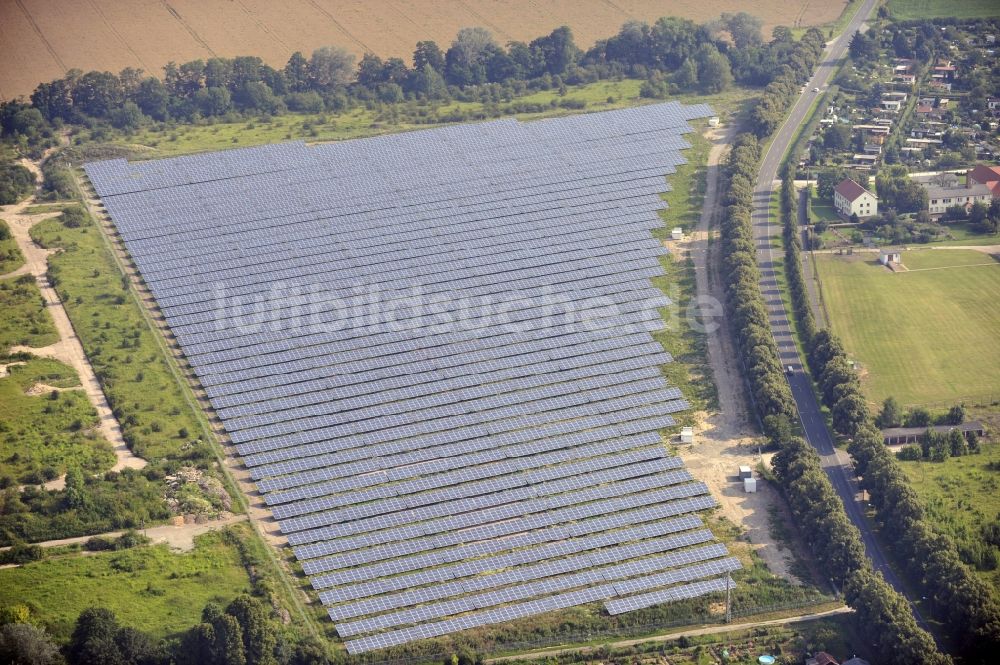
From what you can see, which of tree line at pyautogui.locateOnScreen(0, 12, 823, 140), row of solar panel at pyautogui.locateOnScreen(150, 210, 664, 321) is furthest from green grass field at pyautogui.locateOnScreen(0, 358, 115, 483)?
tree line at pyautogui.locateOnScreen(0, 12, 823, 140)

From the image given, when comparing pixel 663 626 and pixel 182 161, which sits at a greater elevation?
pixel 182 161

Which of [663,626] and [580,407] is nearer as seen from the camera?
[663,626]

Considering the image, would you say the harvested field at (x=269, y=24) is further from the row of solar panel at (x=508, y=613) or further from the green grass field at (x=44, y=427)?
the row of solar panel at (x=508, y=613)

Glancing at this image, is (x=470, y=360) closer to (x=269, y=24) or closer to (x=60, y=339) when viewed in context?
(x=60, y=339)

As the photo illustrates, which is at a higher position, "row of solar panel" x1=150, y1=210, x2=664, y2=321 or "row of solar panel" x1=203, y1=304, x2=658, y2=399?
"row of solar panel" x1=150, y1=210, x2=664, y2=321

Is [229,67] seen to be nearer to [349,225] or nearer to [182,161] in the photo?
[182,161]

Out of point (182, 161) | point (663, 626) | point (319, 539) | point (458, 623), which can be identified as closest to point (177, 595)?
point (319, 539)

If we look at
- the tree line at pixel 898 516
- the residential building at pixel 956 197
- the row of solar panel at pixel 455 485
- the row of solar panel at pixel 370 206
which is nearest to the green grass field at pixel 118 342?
the row of solar panel at pixel 370 206

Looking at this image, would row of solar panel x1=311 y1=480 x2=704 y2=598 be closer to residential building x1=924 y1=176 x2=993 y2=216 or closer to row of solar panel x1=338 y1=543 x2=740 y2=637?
row of solar panel x1=338 y1=543 x2=740 y2=637
